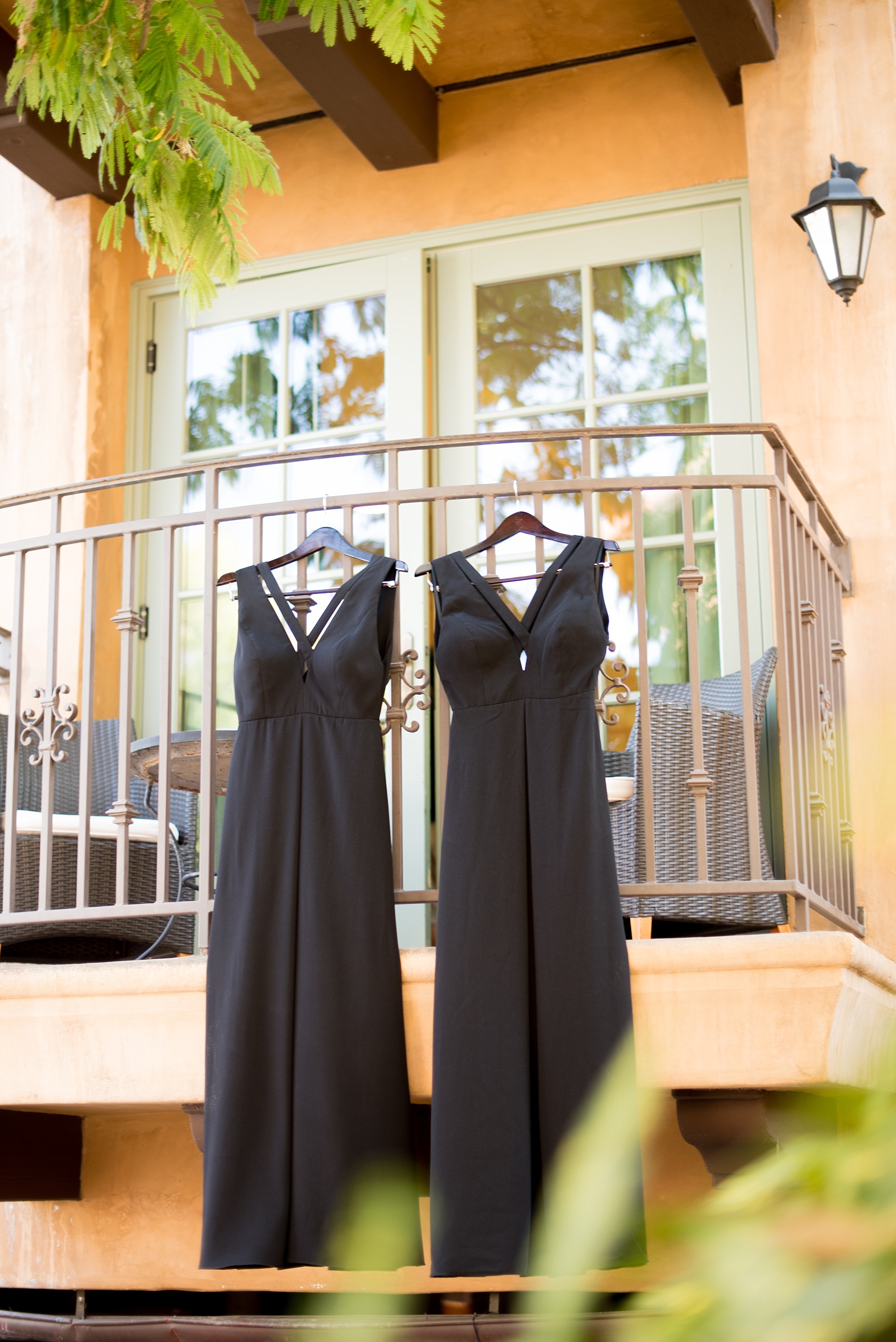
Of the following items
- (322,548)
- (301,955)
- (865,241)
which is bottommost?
(301,955)

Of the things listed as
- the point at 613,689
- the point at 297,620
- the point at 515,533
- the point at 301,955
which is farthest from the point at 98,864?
the point at 613,689

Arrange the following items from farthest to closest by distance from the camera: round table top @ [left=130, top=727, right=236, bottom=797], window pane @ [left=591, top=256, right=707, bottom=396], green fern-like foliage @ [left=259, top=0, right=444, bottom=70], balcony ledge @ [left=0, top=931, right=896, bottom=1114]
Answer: window pane @ [left=591, top=256, right=707, bottom=396], round table top @ [left=130, top=727, right=236, bottom=797], green fern-like foliage @ [left=259, top=0, right=444, bottom=70], balcony ledge @ [left=0, top=931, right=896, bottom=1114]

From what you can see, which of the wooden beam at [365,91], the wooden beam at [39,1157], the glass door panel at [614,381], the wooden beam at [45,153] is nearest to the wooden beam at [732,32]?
the glass door panel at [614,381]

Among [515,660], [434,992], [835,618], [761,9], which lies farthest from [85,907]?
[761,9]

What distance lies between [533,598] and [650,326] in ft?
8.60

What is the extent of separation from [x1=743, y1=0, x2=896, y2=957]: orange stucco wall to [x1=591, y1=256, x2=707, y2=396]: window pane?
468 mm

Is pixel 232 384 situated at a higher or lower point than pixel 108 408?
higher

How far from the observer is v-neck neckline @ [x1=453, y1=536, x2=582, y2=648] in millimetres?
2805

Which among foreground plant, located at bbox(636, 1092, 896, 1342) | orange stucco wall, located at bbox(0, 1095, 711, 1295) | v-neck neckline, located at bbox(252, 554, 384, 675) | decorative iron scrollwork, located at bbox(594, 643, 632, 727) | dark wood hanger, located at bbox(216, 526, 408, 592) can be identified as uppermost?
dark wood hanger, located at bbox(216, 526, 408, 592)

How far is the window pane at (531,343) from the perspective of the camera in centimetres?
527

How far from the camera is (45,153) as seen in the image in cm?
546

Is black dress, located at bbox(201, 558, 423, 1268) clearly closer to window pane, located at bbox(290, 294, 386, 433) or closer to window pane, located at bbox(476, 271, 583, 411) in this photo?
window pane, located at bbox(476, 271, 583, 411)

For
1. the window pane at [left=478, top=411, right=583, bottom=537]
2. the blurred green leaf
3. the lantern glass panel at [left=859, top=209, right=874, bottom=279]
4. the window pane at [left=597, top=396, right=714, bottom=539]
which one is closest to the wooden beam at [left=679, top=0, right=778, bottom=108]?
the lantern glass panel at [left=859, top=209, right=874, bottom=279]

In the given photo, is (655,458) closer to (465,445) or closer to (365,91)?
(365,91)
